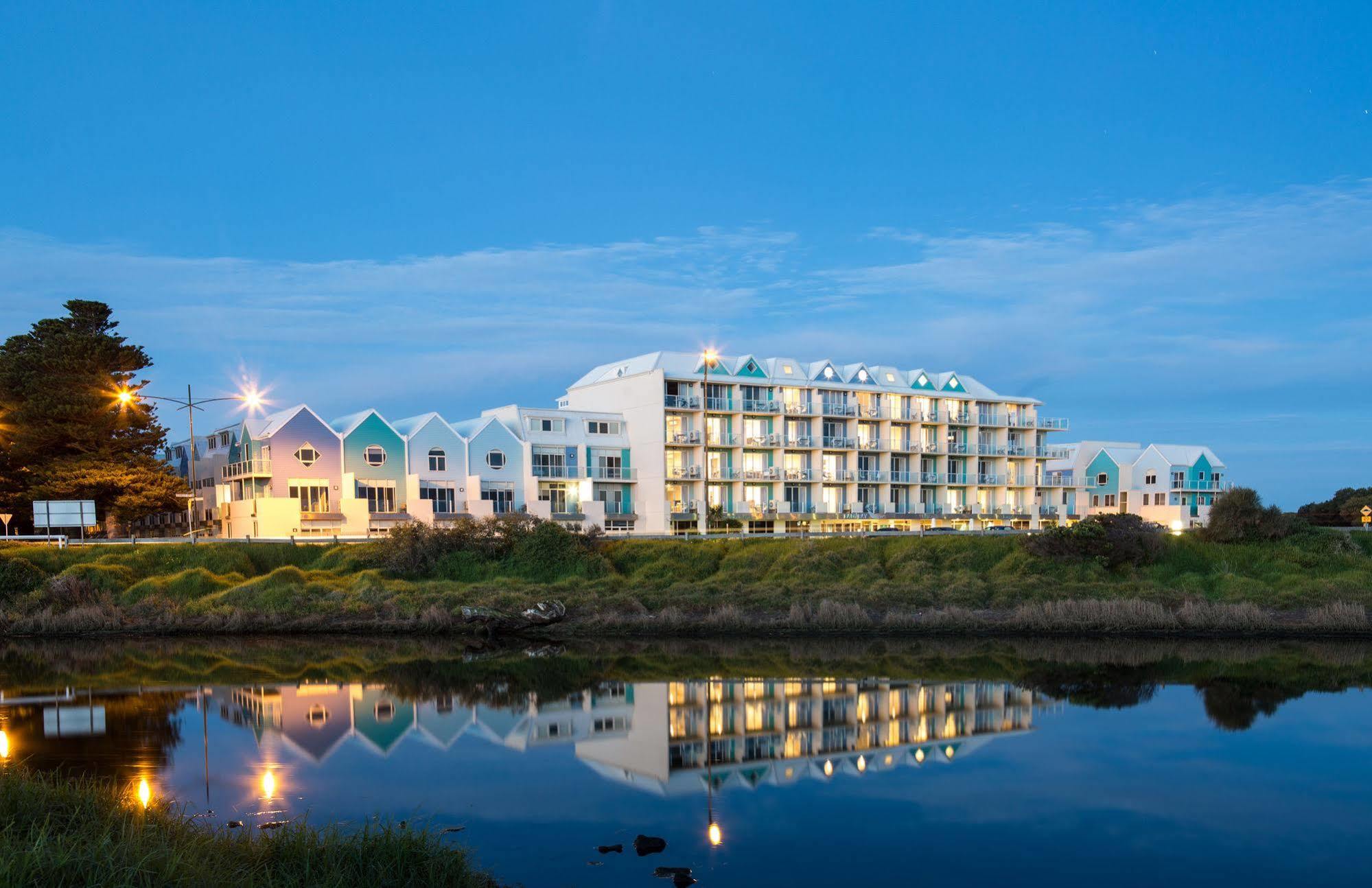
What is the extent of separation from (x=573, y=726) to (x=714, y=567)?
20655 mm

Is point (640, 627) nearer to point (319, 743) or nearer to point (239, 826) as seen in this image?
point (319, 743)

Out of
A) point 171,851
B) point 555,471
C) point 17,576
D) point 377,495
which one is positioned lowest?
point 171,851

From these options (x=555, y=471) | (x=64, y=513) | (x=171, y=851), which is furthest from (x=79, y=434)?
(x=171, y=851)

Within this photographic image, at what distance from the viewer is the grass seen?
9367 mm

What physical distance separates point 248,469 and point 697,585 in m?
29.6

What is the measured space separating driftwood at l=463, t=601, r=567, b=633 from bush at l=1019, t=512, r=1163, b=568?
64.1 feet

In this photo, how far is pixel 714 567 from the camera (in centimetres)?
4312

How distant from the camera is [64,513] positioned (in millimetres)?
44312

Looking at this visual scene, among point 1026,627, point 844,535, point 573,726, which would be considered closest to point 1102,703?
point 1026,627

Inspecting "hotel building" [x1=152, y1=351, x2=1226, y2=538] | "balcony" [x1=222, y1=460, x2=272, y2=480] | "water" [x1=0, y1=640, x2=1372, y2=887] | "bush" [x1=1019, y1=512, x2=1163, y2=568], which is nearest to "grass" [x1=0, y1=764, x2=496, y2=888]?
"water" [x1=0, y1=640, x2=1372, y2=887]

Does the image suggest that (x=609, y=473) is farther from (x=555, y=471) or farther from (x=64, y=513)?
(x=64, y=513)

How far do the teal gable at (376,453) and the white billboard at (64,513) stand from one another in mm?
14009

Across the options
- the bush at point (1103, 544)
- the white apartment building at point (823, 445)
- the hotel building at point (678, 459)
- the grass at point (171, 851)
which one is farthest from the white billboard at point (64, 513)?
the bush at point (1103, 544)

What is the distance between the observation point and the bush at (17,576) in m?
37.6
